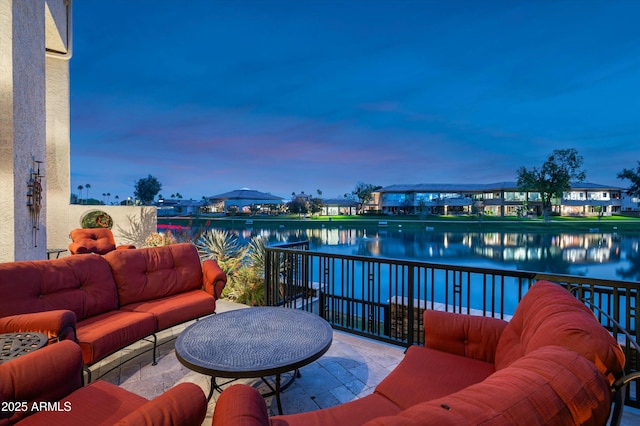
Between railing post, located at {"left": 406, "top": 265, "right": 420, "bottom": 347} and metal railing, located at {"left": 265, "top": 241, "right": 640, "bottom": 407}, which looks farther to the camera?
railing post, located at {"left": 406, "top": 265, "right": 420, "bottom": 347}

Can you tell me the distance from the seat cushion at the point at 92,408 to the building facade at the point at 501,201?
148 ft

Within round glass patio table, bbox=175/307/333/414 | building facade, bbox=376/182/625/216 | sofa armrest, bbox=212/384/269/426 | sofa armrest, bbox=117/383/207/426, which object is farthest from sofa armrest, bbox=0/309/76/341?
building facade, bbox=376/182/625/216

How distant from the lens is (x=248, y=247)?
5.71 meters

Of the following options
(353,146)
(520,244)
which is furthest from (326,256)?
(353,146)

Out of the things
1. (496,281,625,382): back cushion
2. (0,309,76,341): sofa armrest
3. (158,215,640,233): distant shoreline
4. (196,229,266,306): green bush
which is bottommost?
(158,215,640,233): distant shoreline

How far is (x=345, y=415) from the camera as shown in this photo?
1240mm

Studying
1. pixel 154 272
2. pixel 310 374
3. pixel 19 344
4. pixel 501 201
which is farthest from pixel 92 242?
pixel 501 201

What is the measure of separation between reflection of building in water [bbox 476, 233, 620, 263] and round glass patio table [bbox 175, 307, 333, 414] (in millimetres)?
21634

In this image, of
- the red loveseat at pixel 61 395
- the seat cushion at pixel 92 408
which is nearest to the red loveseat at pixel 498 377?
the red loveseat at pixel 61 395

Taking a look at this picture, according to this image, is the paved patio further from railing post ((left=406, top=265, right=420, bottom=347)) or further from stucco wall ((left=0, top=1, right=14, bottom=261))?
stucco wall ((left=0, top=1, right=14, bottom=261))

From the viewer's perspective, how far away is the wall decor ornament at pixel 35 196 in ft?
13.3

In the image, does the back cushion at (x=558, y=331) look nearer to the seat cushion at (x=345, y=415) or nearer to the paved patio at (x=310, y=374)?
the seat cushion at (x=345, y=415)

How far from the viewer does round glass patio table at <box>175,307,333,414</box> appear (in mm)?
1639

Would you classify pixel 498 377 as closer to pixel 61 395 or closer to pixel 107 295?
pixel 61 395
